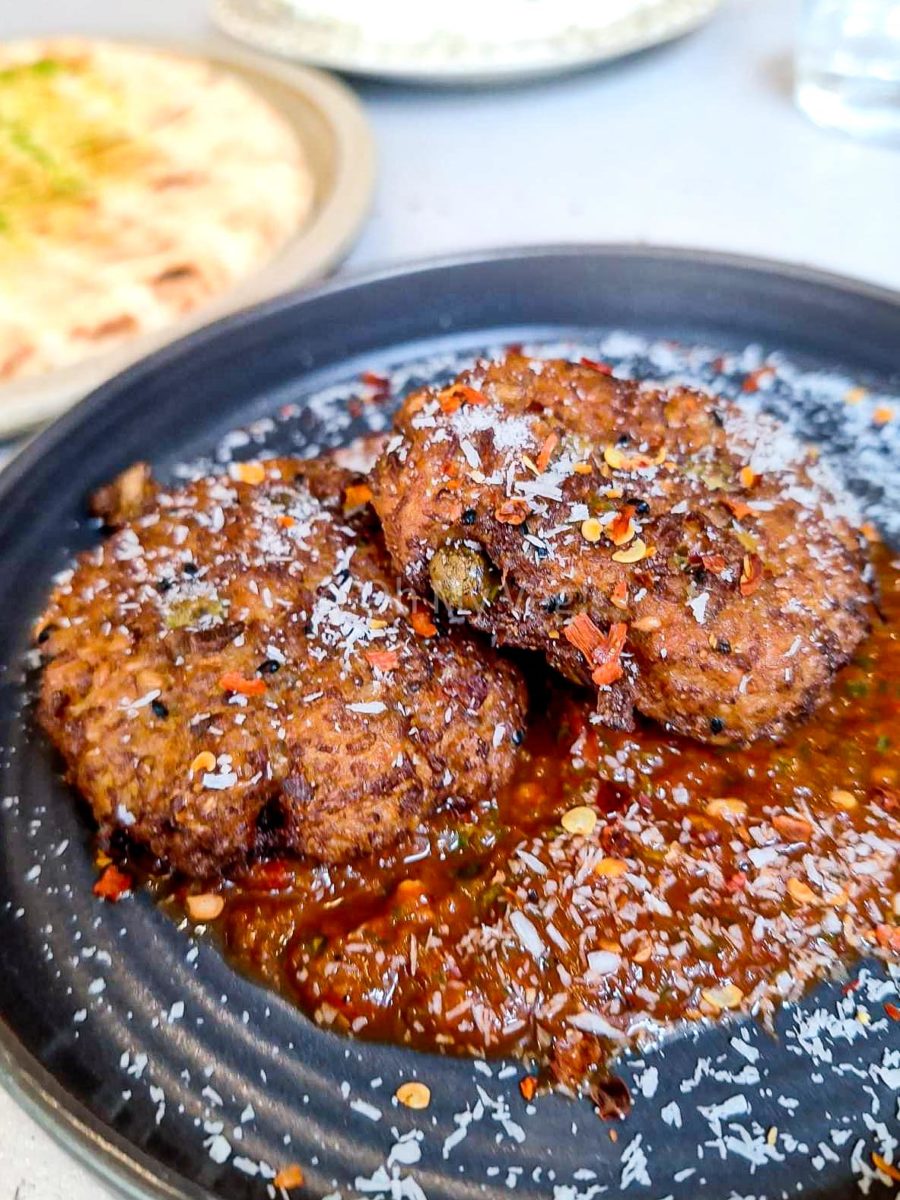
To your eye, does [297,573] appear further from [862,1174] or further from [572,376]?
[862,1174]

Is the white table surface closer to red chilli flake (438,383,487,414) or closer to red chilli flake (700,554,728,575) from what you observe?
red chilli flake (438,383,487,414)

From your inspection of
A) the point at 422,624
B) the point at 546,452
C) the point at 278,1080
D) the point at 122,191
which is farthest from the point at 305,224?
the point at 278,1080

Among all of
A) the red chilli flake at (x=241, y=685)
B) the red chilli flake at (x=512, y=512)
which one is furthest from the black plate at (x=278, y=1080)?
the red chilli flake at (x=512, y=512)

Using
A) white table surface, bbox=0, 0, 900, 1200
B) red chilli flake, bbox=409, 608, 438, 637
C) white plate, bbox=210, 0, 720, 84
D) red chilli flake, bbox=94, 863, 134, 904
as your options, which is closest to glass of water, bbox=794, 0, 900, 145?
white table surface, bbox=0, 0, 900, 1200

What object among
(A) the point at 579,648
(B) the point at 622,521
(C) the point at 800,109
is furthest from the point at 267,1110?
(C) the point at 800,109

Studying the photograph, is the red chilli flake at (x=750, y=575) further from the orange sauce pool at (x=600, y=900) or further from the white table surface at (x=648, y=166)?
the white table surface at (x=648, y=166)

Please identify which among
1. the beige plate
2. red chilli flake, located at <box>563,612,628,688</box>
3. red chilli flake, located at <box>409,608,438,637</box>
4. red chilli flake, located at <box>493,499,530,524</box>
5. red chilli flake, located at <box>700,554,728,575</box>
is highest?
the beige plate
